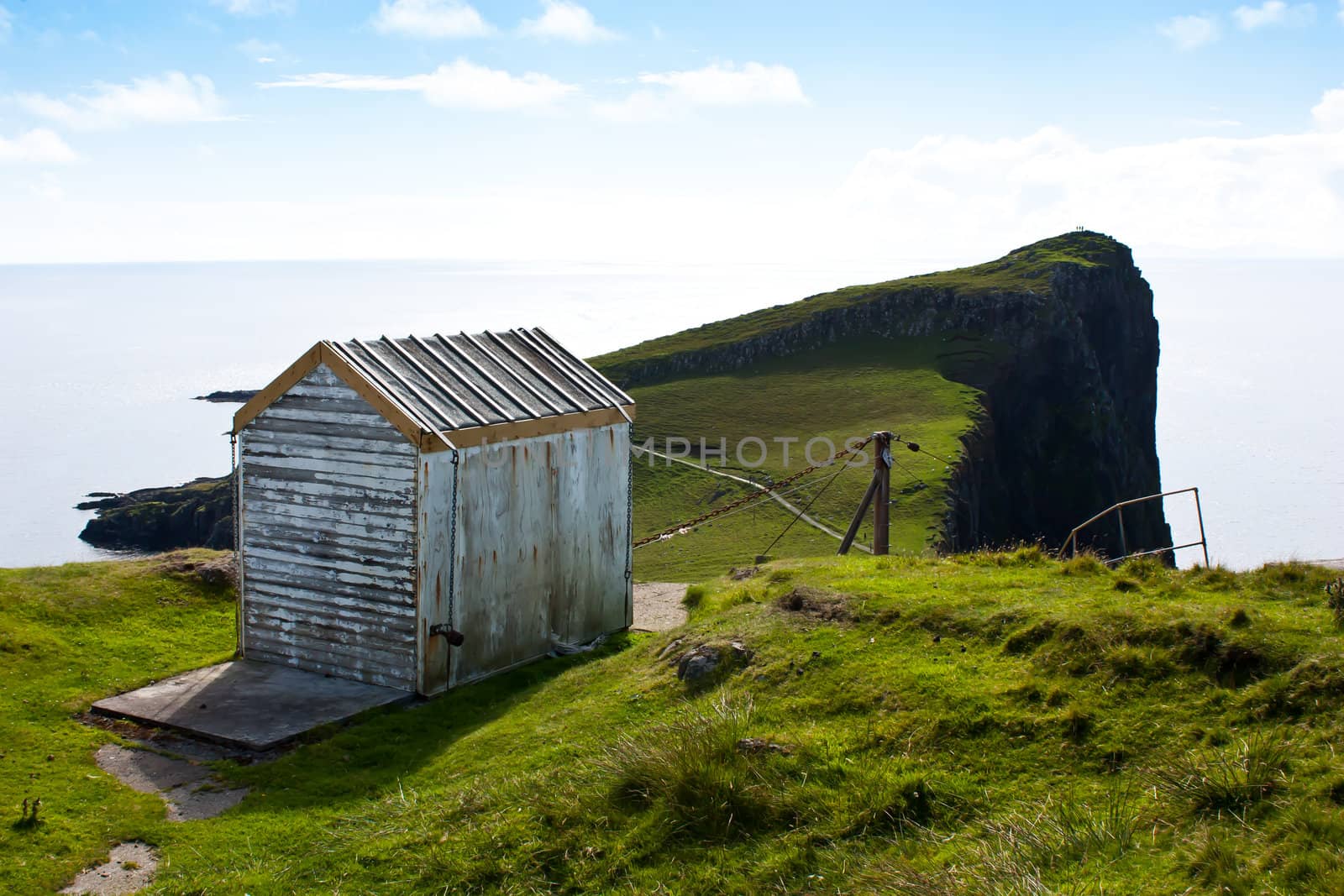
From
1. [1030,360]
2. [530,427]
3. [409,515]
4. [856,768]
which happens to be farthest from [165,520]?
[856,768]

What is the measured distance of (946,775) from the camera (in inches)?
335

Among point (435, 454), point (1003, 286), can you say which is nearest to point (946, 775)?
point (435, 454)

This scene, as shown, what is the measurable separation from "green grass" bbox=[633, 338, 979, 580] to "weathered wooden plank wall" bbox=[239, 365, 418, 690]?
31.2 m

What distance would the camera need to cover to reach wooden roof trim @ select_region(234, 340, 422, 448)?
13.8 meters

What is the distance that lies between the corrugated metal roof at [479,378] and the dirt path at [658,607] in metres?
3.83

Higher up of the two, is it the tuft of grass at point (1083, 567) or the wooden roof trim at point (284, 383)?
the wooden roof trim at point (284, 383)

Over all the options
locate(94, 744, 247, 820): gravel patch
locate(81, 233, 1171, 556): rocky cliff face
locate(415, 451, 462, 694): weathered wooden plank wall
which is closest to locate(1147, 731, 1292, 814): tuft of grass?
locate(94, 744, 247, 820): gravel patch

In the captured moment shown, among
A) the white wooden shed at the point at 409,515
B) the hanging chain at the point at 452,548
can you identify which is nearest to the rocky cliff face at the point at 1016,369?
the white wooden shed at the point at 409,515

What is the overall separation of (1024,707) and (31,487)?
148m

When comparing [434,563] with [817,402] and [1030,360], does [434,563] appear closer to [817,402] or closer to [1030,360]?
[817,402]

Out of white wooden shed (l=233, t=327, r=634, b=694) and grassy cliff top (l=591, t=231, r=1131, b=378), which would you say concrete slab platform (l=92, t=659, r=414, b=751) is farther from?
grassy cliff top (l=591, t=231, r=1131, b=378)

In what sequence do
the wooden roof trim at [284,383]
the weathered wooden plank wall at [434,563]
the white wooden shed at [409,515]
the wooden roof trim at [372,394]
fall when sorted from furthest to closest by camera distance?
the wooden roof trim at [284,383]
the white wooden shed at [409,515]
the weathered wooden plank wall at [434,563]
the wooden roof trim at [372,394]

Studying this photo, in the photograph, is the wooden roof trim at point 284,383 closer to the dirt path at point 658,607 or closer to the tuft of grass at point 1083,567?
the dirt path at point 658,607

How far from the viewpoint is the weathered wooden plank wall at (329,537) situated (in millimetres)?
14117
